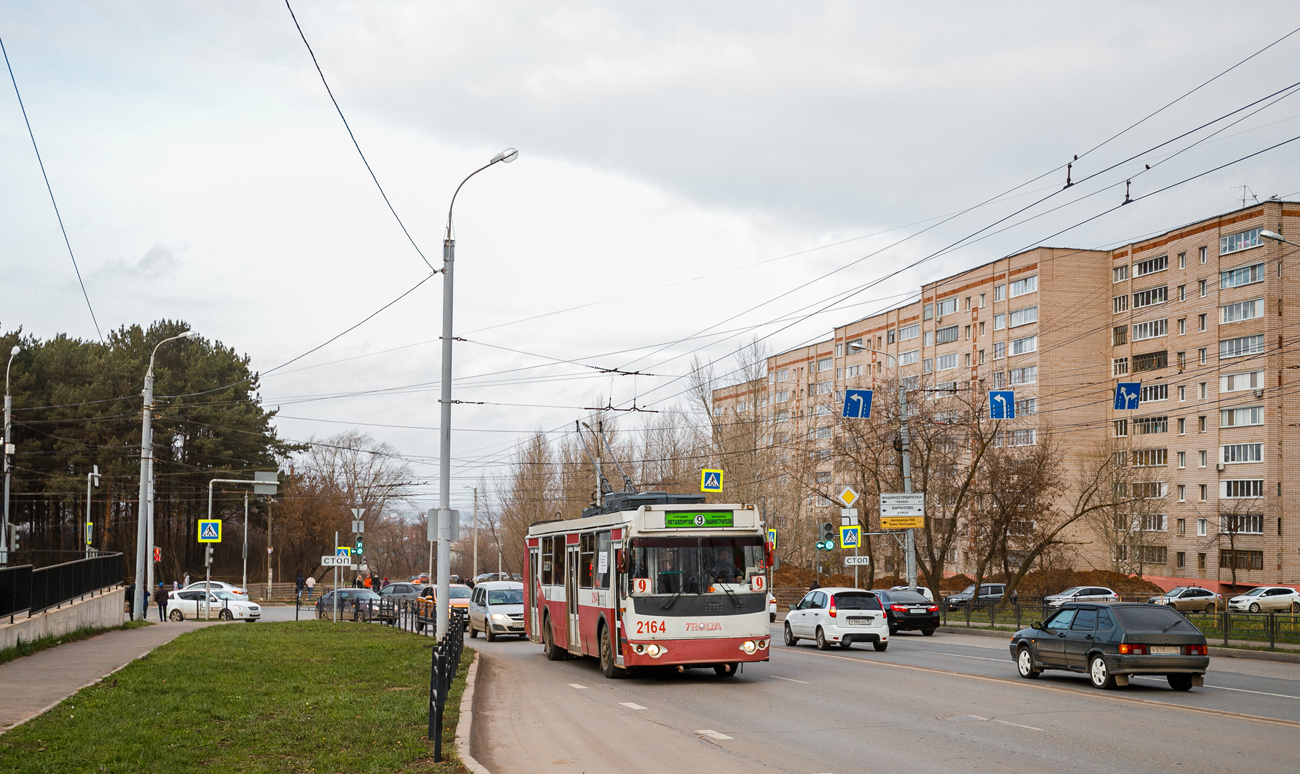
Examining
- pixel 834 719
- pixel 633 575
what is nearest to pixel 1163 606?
pixel 834 719

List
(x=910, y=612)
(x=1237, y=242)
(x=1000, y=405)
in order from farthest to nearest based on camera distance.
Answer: (x=1237, y=242) < (x=910, y=612) < (x=1000, y=405)

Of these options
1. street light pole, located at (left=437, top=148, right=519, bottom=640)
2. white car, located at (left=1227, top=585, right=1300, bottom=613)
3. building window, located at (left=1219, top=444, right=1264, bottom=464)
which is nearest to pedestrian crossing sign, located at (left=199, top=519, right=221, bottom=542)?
street light pole, located at (left=437, top=148, right=519, bottom=640)

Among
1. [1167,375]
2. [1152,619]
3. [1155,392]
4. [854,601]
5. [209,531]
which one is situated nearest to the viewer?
[1152,619]

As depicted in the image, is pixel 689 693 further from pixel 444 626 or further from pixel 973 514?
pixel 973 514

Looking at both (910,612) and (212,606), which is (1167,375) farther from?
(212,606)

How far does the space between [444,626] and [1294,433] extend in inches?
2423

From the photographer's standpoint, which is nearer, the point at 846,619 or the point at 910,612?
the point at 846,619

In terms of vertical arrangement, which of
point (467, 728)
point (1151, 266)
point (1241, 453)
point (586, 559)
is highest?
point (1151, 266)

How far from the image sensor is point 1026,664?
767 inches

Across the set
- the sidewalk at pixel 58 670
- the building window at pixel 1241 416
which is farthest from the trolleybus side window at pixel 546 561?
the building window at pixel 1241 416

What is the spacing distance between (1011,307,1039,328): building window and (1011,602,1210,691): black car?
66829mm

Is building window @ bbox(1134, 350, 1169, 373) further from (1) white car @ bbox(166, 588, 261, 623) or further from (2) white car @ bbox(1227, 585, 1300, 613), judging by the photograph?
(1) white car @ bbox(166, 588, 261, 623)

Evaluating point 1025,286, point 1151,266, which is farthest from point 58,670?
point 1025,286

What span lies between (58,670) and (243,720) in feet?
23.1
